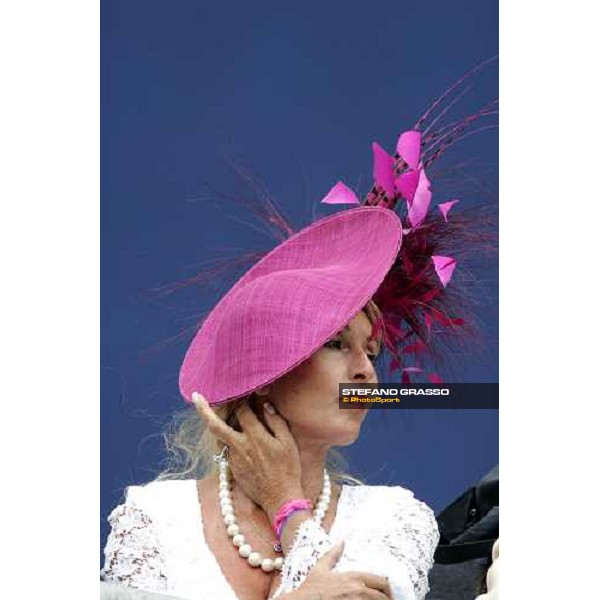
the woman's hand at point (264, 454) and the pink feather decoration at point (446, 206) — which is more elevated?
the pink feather decoration at point (446, 206)

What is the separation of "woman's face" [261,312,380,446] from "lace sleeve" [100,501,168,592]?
0.21 m

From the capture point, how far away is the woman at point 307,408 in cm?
141

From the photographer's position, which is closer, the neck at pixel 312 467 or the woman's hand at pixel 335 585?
the woman's hand at pixel 335 585

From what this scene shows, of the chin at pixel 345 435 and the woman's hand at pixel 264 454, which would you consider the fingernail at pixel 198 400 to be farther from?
the chin at pixel 345 435

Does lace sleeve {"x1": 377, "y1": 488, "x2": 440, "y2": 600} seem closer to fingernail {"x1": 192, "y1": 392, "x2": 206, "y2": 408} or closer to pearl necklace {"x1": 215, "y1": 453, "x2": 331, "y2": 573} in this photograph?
pearl necklace {"x1": 215, "y1": 453, "x2": 331, "y2": 573}

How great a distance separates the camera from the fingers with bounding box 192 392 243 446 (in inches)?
56.9

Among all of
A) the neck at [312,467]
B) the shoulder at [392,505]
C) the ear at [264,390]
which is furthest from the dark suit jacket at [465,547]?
the ear at [264,390]

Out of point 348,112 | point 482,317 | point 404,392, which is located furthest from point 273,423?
point 348,112

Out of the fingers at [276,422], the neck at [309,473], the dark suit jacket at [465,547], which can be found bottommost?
the dark suit jacket at [465,547]

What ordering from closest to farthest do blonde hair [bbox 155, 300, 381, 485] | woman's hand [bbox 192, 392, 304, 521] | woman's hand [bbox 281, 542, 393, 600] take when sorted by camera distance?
woman's hand [bbox 281, 542, 393, 600], woman's hand [bbox 192, 392, 304, 521], blonde hair [bbox 155, 300, 381, 485]

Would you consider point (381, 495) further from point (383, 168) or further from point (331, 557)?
point (383, 168)

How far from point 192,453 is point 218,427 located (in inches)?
5.6

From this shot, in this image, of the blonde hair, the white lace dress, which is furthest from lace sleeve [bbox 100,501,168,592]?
the blonde hair
